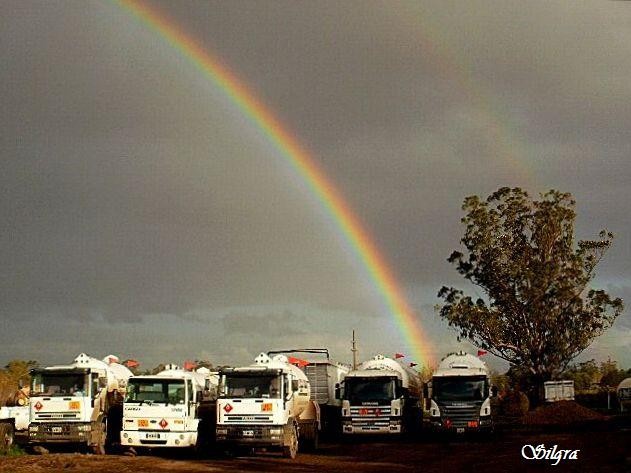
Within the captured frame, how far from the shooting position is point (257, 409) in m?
31.4

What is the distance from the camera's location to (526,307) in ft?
222

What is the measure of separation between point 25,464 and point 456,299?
4589cm

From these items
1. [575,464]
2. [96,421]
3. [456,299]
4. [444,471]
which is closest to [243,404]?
[96,421]

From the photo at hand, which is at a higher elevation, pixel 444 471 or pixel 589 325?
pixel 589 325

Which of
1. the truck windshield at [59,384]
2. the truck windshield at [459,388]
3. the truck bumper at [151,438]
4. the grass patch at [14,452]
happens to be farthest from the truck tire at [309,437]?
the grass patch at [14,452]

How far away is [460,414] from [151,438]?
14.9 meters

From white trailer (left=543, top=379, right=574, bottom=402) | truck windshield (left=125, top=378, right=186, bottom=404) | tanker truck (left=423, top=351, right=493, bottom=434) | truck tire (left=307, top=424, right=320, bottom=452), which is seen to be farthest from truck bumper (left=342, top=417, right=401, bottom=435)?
white trailer (left=543, top=379, right=574, bottom=402)

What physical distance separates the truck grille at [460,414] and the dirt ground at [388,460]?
1456 millimetres

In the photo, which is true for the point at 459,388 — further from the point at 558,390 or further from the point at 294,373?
the point at 558,390

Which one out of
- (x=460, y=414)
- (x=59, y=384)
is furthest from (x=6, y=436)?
(x=460, y=414)

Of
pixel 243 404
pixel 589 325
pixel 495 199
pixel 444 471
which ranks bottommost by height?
pixel 444 471

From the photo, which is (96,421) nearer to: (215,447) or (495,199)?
(215,447)

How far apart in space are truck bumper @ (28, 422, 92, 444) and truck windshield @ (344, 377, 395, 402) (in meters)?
13.1

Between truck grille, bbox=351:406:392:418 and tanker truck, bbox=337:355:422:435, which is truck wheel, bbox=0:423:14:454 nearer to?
tanker truck, bbox=337:355:422:435
